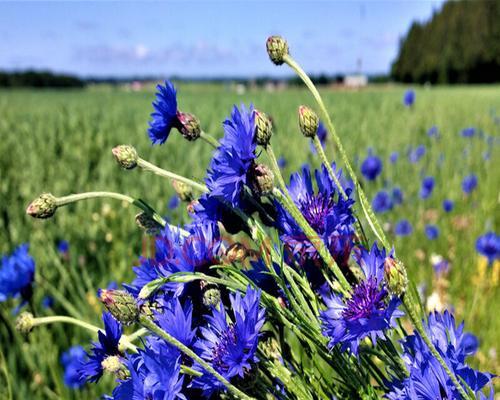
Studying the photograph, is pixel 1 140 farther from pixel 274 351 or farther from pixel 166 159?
pixel 274 351

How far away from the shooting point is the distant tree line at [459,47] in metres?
31.9

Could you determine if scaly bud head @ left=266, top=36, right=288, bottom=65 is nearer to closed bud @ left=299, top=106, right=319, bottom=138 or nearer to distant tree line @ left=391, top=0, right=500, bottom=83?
closed bud @ left=299, top=106, right=319, bottom=138

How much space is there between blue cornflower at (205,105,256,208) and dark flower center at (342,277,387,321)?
0.13 metres

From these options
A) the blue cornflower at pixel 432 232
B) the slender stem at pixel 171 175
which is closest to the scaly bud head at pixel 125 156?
the slender stem at pixel 171 175

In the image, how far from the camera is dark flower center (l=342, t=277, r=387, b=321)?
0.44 meters

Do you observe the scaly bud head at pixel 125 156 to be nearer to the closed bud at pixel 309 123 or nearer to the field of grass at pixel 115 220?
the closed bud at pixel 309 123

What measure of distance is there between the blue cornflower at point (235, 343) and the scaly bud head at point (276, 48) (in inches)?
9.3

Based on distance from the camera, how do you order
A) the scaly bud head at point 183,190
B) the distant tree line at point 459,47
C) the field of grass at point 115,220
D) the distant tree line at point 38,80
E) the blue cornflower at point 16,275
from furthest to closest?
the distant tree line at point 38,80 → the distant tree line at point 459,47 → the field of grass at point 115,220 → the blue cornflower at point 16,275 → the scaly bud head at point 183,190

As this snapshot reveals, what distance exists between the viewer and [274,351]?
1.64 feet

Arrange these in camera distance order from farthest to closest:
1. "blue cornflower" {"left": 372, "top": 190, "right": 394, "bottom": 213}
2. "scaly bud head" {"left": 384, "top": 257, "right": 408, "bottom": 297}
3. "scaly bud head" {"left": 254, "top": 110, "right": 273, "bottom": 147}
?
"blue cornflower" {"left": 372, "top": 190, "right": 394, "bottom": 213} → "scaly bud head" {"left": 254, "top": 110, "right": 273, "bottom": 147} → "scaly bud head" {"left": 384, "top": 257, "right": 408, "bottom": 297}

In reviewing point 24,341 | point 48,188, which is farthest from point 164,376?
point 48,188

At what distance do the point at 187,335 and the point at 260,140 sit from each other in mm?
181

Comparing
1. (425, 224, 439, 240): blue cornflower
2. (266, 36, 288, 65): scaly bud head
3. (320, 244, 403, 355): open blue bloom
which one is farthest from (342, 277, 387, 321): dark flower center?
(425, 224, 439, 240): blue cornflower

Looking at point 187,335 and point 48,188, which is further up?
point 187,335
